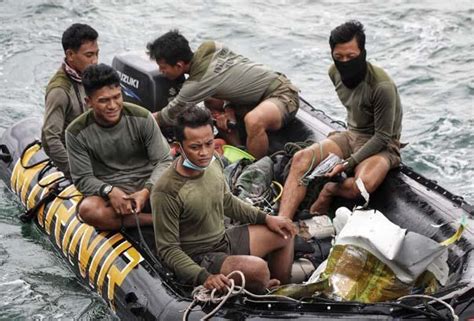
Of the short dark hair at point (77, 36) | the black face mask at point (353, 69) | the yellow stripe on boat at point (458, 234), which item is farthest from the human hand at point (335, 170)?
the short dark hair at point (77, 36)

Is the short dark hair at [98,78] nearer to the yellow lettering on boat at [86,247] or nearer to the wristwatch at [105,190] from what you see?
the wristwatch at [105,190]

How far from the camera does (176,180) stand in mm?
6363

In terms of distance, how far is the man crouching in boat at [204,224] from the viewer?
6289 millimetres

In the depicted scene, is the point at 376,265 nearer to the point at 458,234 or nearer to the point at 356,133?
the point at 458,234

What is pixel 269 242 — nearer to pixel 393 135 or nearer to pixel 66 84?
pixel 393 135

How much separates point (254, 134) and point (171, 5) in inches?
327

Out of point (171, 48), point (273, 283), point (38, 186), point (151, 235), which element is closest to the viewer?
point (273, 283)

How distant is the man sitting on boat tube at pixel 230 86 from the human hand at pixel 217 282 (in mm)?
2546

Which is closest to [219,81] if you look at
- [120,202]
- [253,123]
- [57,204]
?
[253,123]

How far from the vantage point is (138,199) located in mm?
7133

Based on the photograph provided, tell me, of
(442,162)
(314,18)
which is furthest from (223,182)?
(314,18)

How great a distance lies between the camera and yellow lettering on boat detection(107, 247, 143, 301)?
7031mm

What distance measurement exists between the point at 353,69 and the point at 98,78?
1919 mm

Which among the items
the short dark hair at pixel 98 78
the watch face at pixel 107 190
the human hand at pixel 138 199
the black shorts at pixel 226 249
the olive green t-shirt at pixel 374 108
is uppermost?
the short dark hair at pixel 98 78
